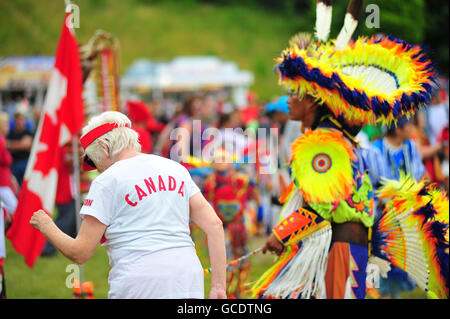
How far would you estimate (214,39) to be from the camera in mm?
49469

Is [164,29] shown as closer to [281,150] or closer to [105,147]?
[281,150]

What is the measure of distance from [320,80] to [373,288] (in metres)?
1.56

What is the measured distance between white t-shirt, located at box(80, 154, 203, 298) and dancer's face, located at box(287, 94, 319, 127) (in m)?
1.52

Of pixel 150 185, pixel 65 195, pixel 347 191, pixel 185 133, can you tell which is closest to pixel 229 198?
pixel 185 133

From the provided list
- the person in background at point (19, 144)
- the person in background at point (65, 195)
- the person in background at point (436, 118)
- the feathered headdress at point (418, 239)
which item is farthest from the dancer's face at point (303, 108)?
the person in background at point (436, 118)

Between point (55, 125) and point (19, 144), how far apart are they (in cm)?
447

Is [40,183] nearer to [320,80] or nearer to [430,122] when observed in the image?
[320,80]

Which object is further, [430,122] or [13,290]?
[430,122]

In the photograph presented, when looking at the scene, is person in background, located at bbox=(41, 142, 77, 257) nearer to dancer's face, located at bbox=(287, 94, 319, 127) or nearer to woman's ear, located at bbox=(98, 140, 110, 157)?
dancer's face, located at bbox=(287, 94, 319, 127)

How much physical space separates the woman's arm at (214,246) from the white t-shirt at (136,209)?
0.30 feet

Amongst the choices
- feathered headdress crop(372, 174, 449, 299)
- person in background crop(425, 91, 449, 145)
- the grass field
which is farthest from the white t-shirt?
person in background crop(425, 91, 449, 145)

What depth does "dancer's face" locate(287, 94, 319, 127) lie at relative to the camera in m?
3.89

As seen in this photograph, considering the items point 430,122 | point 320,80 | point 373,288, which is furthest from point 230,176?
point 430,122

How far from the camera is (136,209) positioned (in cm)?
254
